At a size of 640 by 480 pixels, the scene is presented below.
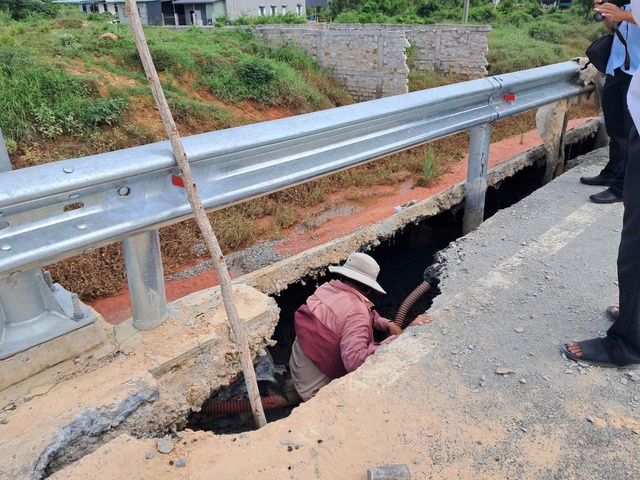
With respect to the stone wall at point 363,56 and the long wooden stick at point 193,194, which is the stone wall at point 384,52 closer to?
the stone wall at point 363,56

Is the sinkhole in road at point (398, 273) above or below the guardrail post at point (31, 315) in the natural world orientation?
below

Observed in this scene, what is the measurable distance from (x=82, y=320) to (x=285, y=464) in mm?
1028

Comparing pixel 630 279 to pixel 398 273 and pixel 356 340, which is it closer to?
pixel 356 340

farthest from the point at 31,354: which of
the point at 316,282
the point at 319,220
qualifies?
the point at 319,220

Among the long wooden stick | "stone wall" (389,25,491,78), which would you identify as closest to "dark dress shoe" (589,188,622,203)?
the long wooden stick

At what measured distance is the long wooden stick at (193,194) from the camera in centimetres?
177

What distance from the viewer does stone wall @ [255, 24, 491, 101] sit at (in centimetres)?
1348

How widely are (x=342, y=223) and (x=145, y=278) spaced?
4.15 m

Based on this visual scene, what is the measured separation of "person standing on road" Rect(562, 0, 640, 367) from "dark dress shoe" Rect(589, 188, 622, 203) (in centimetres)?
194

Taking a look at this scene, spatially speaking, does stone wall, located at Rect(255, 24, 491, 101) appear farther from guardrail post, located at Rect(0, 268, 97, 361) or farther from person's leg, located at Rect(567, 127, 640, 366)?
guardrail post, located at Rect(0, 268, 97, 361)

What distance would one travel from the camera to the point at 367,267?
3.42 meters

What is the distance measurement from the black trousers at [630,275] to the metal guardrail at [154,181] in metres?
1.49

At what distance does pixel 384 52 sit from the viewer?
13484 mm

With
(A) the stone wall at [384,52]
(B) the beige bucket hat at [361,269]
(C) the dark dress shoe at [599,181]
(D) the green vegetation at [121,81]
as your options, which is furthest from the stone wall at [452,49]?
(B) the beige bucket hat at [361,269]
